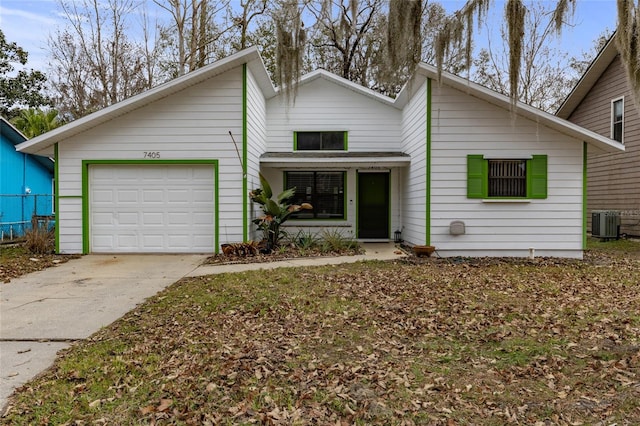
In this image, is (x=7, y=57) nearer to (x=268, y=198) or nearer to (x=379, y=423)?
(x=268, y=198)

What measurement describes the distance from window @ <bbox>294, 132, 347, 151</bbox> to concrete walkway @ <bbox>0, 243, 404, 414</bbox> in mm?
3673

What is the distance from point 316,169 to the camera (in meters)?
12.4

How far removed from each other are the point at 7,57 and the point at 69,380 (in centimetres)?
2826

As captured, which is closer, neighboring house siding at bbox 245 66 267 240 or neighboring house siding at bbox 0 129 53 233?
neighboring house siding at bbox 245 66 267 240

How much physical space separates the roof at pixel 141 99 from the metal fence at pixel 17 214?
2.72 m

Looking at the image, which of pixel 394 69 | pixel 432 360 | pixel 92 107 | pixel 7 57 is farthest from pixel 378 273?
pixel 7 57

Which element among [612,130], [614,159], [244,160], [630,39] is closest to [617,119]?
[612,130]

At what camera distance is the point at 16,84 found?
961 inches

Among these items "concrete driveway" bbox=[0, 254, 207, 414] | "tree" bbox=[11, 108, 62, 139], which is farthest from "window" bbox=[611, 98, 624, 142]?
"tree" bbox=[11, 108, 62, 139]

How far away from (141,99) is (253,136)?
2.62 m

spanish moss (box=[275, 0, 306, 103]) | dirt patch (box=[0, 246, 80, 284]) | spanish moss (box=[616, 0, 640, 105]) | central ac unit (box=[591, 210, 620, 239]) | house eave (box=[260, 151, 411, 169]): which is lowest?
dirt patch (box=[0, 246, 80, 284])

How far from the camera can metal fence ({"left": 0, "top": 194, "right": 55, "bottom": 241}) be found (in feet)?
41.4

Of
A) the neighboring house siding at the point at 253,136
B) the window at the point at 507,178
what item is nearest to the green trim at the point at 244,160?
the neighboring house siding at the point at 253,136

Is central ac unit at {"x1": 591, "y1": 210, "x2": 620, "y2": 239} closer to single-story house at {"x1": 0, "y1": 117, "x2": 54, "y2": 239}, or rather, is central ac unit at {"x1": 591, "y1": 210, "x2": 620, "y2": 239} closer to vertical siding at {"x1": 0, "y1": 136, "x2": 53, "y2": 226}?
single-story house at {"x1": 0, "y1": 117, "x2": 54, "y2": 239}
